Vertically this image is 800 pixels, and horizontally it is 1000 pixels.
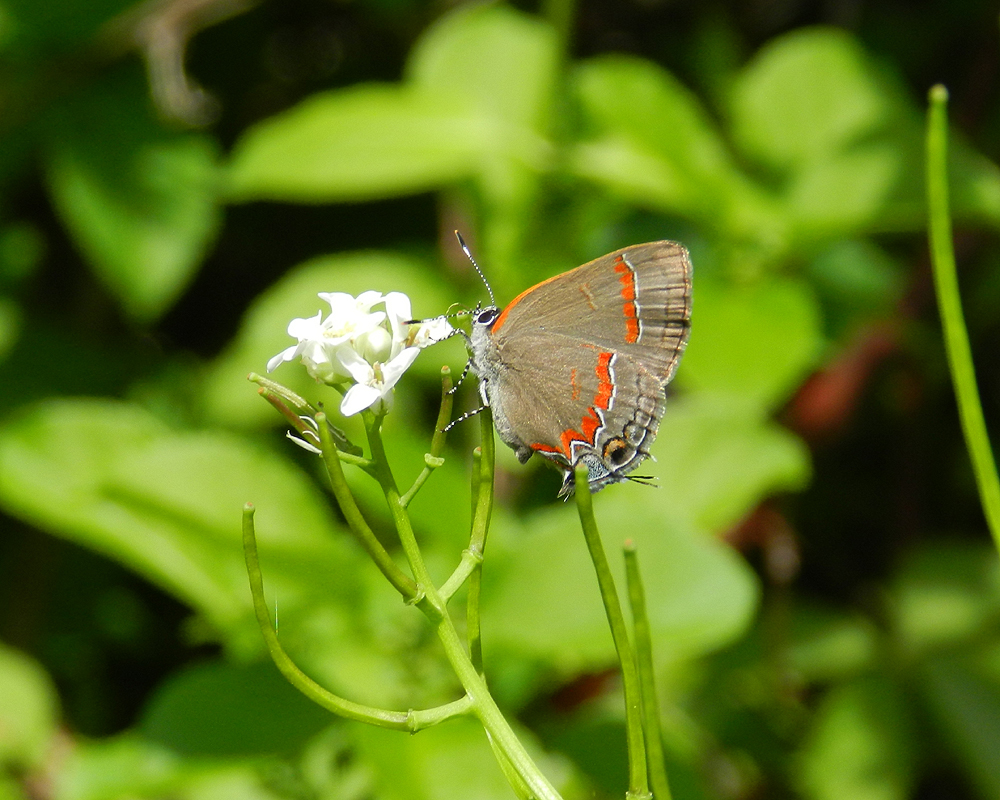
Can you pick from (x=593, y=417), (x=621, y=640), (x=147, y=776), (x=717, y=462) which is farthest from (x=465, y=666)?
(x=717, y=462)

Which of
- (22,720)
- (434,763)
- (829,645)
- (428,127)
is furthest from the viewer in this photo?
(829,645)

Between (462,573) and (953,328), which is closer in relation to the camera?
(462,573)

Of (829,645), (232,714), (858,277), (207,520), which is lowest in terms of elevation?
(829,645)

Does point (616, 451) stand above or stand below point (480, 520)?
below

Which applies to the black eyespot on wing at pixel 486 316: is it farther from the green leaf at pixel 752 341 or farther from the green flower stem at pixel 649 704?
the green flower stem at pixel 649 704

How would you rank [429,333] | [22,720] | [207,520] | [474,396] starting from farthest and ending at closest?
1. [474,396]
2. [22,720]
3. [207,520]
4. [429,333]

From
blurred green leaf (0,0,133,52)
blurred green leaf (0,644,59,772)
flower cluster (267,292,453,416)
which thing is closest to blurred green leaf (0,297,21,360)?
blurred green leaf (0,0,133,52)

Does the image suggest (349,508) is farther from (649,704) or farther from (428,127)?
(428,127)

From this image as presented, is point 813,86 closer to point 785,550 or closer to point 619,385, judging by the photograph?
point 785,550
